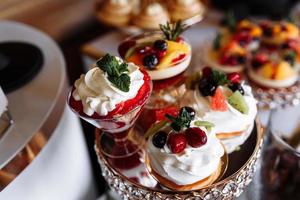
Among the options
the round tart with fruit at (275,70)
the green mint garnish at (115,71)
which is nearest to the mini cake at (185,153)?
the green mint garnish at (115,71)

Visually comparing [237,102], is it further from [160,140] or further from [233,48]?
[233,48]

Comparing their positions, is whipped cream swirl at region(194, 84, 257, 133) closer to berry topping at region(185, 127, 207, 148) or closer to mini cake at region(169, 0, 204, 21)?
berry topping at region(185, 127, 207, 148)

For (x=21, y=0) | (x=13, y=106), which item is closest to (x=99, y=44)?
(x=21, y=0)

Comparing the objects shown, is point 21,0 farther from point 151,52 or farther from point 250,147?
point 250,147

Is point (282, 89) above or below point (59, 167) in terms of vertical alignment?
below

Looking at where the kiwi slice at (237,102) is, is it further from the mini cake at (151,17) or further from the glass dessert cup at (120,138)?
the mini cake at (151,17)

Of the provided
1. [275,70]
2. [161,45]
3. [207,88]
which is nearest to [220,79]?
[207,88]
